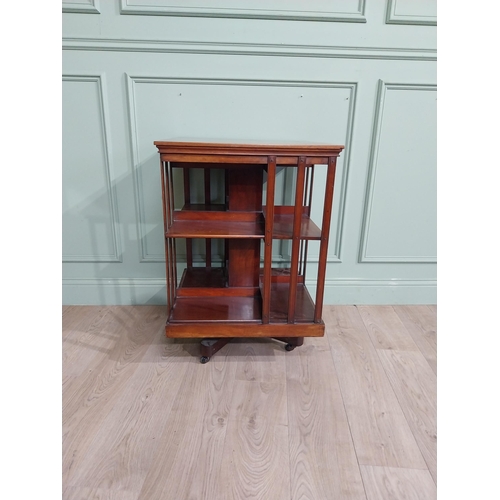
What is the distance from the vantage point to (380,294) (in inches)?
69.1

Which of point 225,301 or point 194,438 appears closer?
point 194,438

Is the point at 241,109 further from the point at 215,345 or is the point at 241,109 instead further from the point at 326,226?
the point at 215,345

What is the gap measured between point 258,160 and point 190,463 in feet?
2.92

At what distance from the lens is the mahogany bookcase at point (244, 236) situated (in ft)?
3.65

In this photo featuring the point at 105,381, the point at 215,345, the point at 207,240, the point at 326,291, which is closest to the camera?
the point at 105,381

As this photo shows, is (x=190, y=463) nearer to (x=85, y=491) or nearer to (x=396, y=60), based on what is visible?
(x=85, y=491)

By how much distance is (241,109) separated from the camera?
148 centimetres

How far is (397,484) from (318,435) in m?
0.22

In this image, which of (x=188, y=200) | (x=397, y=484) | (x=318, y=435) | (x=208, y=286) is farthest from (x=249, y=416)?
(x=188, y=200)

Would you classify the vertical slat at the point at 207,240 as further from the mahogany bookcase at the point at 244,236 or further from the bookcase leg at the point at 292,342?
the bookcase leg at the point at 292,342

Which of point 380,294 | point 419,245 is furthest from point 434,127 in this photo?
point 380,294

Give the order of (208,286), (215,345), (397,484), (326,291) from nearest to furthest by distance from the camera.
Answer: (397,484) → (215,345) → (208,286) → (326,291)

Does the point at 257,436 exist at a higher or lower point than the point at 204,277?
lower

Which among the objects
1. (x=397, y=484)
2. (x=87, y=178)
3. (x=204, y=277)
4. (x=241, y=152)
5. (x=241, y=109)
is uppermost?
(x=241, y=109)
